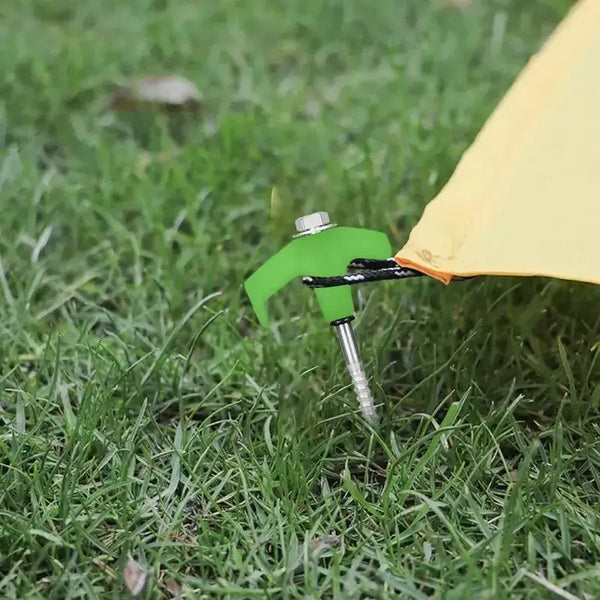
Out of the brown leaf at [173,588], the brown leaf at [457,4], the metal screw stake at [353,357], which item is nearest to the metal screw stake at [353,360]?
the metal screw stake at [353,357]

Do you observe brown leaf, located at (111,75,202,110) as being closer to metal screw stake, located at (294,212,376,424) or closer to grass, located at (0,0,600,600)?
grass, located at (0,0,600,600)

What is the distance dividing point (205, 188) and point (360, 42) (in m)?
0.72

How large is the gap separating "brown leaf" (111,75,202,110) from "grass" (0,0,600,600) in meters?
0.03

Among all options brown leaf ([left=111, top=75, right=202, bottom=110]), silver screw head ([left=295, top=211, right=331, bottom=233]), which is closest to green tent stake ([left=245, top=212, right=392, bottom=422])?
silver screw head ([left=295, top=211, right=331, bottom=233])

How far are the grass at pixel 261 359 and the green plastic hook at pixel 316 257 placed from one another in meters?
0.17

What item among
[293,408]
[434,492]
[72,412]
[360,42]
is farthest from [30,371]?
[360,42]

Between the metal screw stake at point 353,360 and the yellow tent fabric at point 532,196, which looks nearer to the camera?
the yellow tent fabric at point 532,196

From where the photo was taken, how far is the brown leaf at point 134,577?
2.73ft

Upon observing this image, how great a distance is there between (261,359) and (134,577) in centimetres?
39

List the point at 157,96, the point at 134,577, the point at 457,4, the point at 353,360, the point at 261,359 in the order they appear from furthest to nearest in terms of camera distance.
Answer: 1. the point at 457,4
2. the point at 157,96
3. the point at 261,359
4. the point at 353,360
5. the point at 134,577

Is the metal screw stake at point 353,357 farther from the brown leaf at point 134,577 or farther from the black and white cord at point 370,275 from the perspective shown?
the brown leaf at point 134,577

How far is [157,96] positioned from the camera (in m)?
1.74

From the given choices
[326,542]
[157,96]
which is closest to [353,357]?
[326,542]

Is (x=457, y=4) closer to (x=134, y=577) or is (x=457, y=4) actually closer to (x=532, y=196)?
(x=532, y=196)
